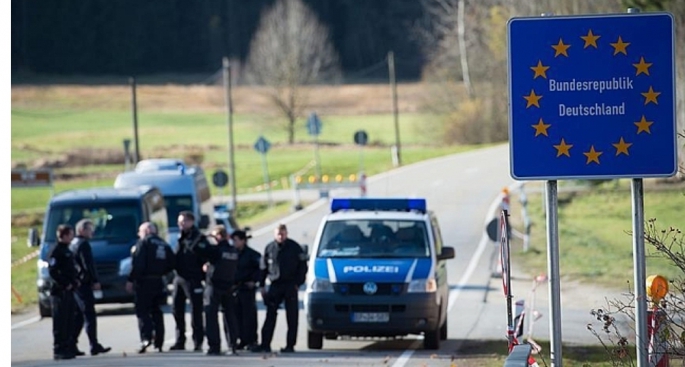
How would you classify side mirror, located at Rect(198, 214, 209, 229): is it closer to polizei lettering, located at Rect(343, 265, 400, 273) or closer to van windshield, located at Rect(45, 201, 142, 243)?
van windshield, located at Rect(45, 201, 142, 243)

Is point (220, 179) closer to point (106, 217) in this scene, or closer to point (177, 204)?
point (177, 204)

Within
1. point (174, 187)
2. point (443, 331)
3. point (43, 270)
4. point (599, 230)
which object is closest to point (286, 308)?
point (443, 331)

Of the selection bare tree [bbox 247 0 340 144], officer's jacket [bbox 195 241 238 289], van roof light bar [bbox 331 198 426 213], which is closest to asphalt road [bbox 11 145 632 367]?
officer's jacket [bbox 195 241 238 289]

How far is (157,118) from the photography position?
10631cm

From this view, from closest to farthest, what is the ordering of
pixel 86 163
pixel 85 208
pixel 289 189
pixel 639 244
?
pixel 639 244 < pixel 85 208 < pixel 289 189 < pixel 86 163

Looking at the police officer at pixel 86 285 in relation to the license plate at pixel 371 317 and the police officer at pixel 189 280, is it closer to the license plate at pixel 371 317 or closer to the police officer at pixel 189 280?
the police officer at pixel 189 280

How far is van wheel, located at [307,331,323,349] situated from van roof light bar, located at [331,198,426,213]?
Result: 1.90 m

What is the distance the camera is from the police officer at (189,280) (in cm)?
1812

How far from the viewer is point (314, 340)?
18.1m

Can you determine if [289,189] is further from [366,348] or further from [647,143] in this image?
[647,143]

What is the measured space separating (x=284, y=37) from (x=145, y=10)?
166 ft

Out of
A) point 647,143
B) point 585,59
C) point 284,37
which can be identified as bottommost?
point 647,143

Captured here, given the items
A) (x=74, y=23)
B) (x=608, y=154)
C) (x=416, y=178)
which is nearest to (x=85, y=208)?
(x=608, y=154)

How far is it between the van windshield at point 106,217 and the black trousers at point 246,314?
7.04 metres
